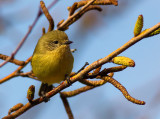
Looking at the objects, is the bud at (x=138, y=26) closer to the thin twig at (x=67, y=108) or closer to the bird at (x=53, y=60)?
the thin twig at (x=67, y=108)

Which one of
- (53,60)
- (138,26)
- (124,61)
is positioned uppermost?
(53,60)

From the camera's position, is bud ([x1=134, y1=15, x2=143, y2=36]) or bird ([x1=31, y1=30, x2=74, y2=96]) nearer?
bud ([x1=134, y1=15, x2=143, y2=36])

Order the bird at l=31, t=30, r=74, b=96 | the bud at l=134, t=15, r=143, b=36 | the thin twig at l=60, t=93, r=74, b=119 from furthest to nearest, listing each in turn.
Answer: the bird at l=31, t=30, r=74, b=96 < the thin twig at l=60, t=93, r=74, b=119 < the bud at l=134, t=15, r=143, b=36

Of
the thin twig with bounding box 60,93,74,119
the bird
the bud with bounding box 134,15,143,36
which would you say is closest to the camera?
the bud with bounding box 134,15,143,36

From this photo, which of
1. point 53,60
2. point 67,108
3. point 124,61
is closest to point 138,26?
point 124,61

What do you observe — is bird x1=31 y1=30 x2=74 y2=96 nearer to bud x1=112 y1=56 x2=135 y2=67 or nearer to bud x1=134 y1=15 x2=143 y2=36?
bud x1=112 y1=56 x2=135 y2=67

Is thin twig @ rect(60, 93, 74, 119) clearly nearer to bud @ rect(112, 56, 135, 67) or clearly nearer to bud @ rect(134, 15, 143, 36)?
bud @ rect(112, 56, 135, 67)

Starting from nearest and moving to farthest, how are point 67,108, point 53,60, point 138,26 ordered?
1. point 138,26
2. point 67,108
3. point 53,60

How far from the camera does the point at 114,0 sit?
222 cm

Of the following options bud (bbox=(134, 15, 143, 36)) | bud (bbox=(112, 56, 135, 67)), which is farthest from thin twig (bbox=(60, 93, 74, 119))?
bud (bbox=(134, 15, 143, 36))

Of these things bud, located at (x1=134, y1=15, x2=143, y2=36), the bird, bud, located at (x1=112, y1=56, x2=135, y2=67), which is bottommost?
bud, located at (x1=112, y1=56, x2=135, y2=67)

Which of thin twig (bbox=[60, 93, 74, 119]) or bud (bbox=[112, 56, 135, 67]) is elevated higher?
thin twig (bbox=[60, 93, 74, 119])

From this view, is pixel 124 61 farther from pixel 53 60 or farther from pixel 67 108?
pixel 53 60

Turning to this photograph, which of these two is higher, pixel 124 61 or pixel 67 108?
pixel 67 108
